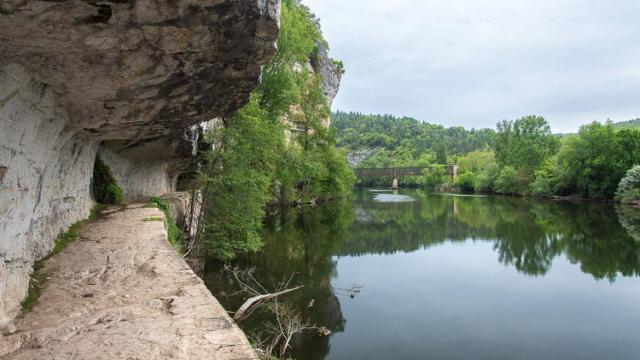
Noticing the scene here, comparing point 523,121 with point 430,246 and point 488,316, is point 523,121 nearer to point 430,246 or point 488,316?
point 430,246

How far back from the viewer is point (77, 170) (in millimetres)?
9414

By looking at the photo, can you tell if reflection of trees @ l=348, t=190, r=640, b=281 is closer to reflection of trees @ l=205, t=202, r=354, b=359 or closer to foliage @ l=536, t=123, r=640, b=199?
reflection of trees @ l=205, t=202, r=354, b=359

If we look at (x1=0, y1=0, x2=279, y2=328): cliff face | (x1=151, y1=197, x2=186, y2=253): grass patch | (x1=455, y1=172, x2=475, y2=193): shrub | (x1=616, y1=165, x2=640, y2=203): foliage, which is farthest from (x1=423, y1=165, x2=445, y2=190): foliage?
(x1=0, y1=0, x2=279, y2=328): cliff face

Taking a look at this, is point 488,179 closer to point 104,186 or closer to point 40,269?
point 104,186

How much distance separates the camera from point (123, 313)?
4953 millimetres

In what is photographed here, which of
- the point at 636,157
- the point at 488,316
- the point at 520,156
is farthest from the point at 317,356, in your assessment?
the point at 520,156

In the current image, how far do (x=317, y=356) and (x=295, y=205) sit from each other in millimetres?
33480

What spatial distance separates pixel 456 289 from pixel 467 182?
2971 inches

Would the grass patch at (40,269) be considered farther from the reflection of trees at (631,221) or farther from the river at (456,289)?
the reflection of trees at (631,221)

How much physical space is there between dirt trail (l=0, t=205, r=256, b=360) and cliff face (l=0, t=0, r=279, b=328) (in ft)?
1.51

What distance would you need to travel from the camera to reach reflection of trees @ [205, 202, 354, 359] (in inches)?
462

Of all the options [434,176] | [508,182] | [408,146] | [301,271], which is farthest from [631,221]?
[408,146]

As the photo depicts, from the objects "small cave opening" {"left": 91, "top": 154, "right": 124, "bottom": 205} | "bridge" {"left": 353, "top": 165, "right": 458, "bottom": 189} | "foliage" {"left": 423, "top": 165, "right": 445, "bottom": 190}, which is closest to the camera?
"small cave opening" {"left": 91, "top": 154, "right": 124, "bottom": 205}

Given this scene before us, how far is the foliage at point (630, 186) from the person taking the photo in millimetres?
44188
